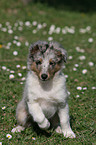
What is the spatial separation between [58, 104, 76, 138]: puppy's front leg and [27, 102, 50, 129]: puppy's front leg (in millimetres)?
301

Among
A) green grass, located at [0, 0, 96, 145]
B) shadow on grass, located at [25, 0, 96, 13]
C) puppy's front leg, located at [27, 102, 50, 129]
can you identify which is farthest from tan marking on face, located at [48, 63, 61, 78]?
shadow on grass, located at [25, 0, 96, 13]

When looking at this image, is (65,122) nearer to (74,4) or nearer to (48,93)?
(48,93)

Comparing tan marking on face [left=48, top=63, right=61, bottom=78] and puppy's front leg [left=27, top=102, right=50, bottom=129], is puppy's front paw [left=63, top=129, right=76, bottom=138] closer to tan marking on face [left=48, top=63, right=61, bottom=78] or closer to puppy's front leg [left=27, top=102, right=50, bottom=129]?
puppy's front leg [left=27, top=102, right=50, bottom=129]

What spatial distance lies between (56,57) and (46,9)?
9.54 m

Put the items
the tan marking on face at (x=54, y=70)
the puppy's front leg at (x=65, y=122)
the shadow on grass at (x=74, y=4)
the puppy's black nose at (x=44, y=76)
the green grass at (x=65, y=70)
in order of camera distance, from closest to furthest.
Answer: the puppy's black nose at (x=44, y=76), the tan marking on face at (x=54, y=70), the puppy's front leg at (x=65, y=122), the green grass at (x=65, y=70), the shadow on grass at (x=74, y=4)

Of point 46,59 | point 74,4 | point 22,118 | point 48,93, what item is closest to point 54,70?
point 46,59

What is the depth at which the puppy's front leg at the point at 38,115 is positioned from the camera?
4.09 metres

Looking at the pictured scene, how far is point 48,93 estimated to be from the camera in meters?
4.22

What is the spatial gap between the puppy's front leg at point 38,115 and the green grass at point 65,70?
1.18 ft

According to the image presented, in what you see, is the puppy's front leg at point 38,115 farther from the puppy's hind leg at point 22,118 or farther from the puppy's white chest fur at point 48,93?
the puppy's hind leg at point 22,118

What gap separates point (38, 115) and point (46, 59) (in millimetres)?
928

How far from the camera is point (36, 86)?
4.27 m

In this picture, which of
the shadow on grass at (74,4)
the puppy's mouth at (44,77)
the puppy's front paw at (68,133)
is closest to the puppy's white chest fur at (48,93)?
the puppy's mouth at (44,77)

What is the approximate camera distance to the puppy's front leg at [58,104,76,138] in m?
4.29
